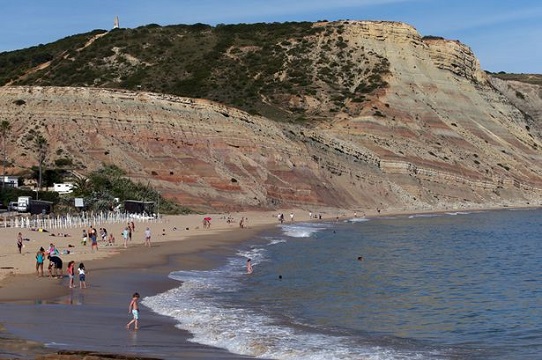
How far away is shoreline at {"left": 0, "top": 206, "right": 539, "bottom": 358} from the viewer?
54.7 ft

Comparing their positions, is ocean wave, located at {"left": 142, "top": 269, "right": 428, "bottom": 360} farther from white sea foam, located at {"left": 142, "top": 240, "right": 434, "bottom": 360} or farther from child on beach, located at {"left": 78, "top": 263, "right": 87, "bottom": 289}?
child on beach, located at {"left": 78, "top": 263, "right": 87, "bottom": 289}

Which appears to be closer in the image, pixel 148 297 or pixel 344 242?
pixel 148 297

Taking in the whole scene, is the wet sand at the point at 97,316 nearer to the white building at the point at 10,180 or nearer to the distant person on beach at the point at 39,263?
the distant person on beach at the point at 39,263

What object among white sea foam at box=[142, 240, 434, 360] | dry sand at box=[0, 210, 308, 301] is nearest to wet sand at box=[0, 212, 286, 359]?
dry sand at box=[0, 210, 308, 301]

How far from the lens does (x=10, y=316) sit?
1842 cm

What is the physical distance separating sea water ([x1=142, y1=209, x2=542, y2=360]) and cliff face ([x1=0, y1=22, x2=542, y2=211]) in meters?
26.2

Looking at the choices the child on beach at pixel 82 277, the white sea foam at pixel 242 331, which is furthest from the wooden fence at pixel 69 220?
the white sea foam at pixel 242 331

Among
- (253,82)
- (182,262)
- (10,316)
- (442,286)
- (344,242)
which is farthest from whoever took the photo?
(253,82)

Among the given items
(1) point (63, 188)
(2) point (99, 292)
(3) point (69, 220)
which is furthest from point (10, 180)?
(2) point (99, 292)

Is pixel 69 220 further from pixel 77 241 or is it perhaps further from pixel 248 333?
pixel 248 333

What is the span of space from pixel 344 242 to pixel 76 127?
3458 cm

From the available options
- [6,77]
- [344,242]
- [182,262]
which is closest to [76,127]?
[344,242]

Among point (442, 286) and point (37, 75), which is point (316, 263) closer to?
point (442, 286)

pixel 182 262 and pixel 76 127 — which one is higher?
pixel 76 127
